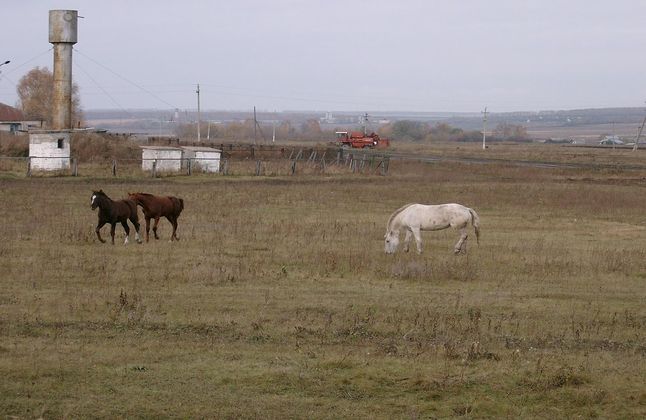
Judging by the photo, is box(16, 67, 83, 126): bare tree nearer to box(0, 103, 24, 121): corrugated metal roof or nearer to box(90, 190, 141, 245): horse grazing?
box(0, 103, 24, 121): corrugated metal roof

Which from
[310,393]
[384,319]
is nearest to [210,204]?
[384,319]

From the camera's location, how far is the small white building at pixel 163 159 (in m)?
52.2

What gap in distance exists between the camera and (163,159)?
167 ft

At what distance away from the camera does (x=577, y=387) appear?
1070 centimetres

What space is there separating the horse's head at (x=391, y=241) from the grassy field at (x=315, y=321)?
10.5 inches

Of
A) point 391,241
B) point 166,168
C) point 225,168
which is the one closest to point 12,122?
point 166,168

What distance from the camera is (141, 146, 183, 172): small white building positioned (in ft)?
171

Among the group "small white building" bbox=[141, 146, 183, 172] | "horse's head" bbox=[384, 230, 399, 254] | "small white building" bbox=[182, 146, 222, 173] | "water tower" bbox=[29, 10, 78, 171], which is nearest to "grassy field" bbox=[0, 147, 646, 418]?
"horse's head" bbox=[384, 230, 399, 254]

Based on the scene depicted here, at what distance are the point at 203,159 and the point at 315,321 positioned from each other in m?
39.3

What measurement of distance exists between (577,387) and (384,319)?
4155 mm

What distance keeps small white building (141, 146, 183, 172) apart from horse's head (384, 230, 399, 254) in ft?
101

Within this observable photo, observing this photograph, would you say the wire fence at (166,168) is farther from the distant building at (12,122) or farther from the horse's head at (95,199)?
the distant building at (12,122)

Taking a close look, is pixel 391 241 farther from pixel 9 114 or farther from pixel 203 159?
pixel 9 114

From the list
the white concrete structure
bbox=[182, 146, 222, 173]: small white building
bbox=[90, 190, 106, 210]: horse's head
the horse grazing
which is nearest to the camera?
bbox=[90, 190, 106, 210]: horse's head
